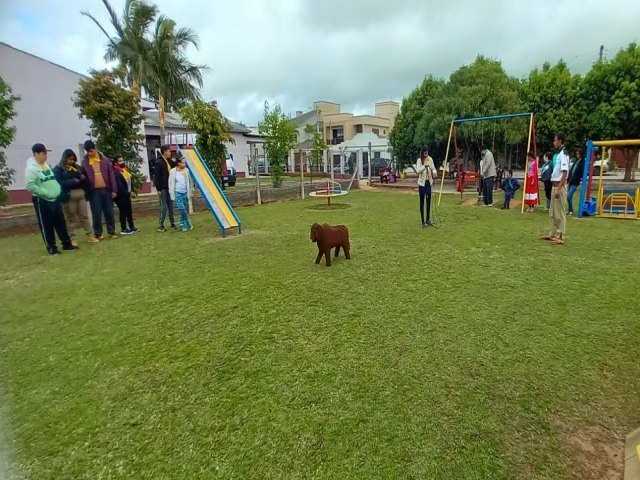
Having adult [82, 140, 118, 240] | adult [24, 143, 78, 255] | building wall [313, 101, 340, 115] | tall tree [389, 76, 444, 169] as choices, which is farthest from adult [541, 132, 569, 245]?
building wall [313, 101, 340, 115]

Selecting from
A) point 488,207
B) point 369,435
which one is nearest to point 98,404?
point 369,435

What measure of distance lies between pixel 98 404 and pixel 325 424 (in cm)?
155

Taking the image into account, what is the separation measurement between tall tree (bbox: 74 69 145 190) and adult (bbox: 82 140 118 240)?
5.72 meters

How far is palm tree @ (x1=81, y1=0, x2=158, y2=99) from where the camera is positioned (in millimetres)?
19891

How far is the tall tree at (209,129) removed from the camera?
14062mm

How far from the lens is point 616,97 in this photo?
18.2m

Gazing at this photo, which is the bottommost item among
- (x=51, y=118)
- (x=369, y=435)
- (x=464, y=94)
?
(x=369, y=435)

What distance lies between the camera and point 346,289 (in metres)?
4.68

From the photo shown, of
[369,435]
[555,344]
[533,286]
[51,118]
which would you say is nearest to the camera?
[369,435]

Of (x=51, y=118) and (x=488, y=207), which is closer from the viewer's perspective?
(x=488, y=207)

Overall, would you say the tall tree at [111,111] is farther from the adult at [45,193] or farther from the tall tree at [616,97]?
the tall tree at [616,97]

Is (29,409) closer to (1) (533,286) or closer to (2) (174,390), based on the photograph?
(2) (174,390)

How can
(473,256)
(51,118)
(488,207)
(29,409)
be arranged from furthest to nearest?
(51,118) < (488,207) < (473,256) < (29,409)

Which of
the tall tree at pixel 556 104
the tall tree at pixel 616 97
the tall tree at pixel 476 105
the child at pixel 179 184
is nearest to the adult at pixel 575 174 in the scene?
the tall tree at pixel 476 105
